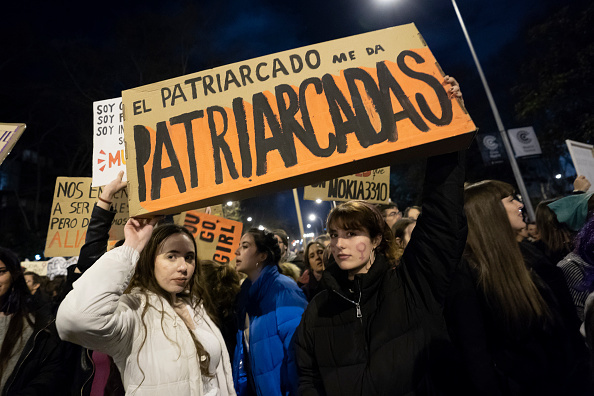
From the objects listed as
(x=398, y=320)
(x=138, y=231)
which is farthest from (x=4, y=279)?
(x=398, y=320)

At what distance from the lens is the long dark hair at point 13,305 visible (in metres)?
2.74

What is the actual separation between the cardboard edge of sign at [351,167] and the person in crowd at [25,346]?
1519 millimetres

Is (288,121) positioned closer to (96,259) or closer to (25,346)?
(96,259)

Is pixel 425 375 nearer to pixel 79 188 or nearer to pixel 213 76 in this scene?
pixel 213 76

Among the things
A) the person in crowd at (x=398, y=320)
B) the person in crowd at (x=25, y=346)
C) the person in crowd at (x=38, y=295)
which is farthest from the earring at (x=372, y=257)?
the person in crowd at (x=38, y=295)

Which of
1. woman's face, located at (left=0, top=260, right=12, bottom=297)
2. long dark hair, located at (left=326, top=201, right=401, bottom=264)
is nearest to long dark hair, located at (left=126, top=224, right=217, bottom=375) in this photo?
long dark hair, located at (left=326, top=201, right=401, bottom=264)

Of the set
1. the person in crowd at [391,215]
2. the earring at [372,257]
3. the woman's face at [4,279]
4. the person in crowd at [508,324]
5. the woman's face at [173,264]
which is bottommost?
the person in crowd at [508,324]

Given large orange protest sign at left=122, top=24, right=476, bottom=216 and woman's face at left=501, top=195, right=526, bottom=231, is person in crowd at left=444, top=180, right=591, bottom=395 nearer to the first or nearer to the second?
woman's face at left=501, top=195, right=526, bottom=231

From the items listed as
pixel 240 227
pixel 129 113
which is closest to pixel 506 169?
pixel 240 227

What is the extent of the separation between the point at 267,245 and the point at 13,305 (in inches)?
83.4

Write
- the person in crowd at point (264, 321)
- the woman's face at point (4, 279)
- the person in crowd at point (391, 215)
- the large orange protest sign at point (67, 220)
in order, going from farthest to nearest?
the person in crowd at point (391, 215) < the large orange protest sign at point (67, 220) < the person in crowd at point (264, 321) < the woman's face at point (4, 279)

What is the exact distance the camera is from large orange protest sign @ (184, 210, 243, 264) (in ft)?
19.2

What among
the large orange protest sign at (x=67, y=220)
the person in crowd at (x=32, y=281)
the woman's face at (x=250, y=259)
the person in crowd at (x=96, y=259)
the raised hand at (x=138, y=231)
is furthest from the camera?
the person in crowd at (x=32, y=281)

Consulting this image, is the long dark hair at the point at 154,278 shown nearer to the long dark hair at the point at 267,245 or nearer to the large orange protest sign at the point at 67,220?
the long dark hair at the point at 267,245
